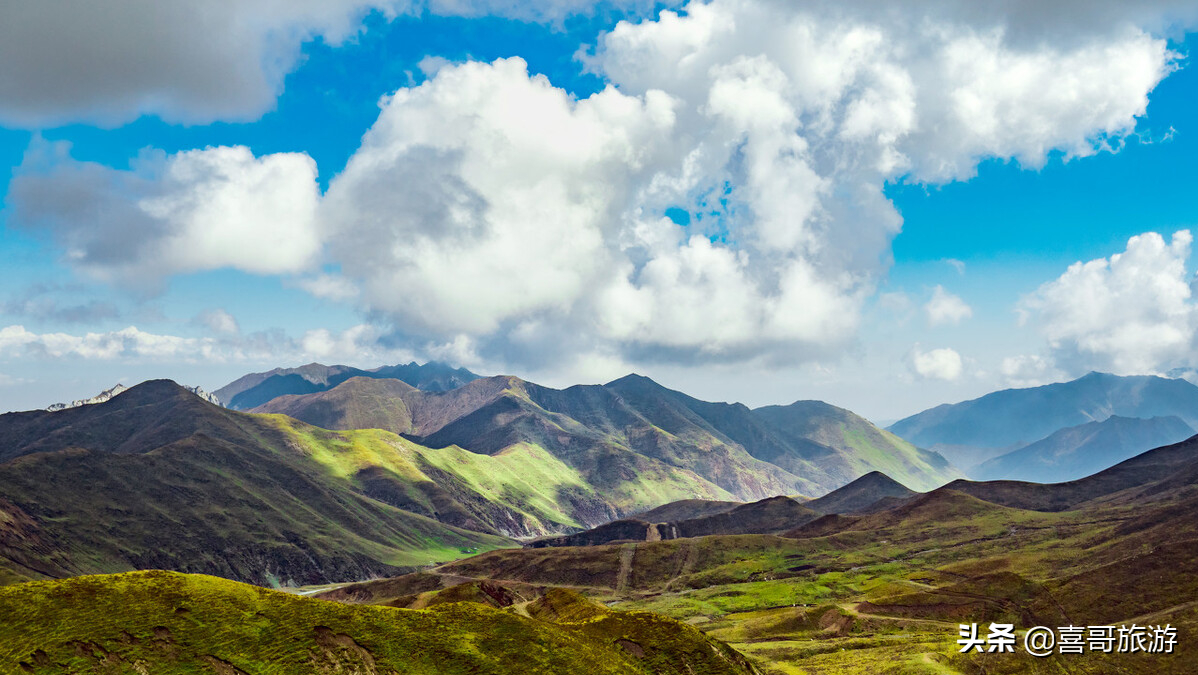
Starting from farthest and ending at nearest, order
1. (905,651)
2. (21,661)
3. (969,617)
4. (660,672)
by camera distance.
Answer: (969,617)
(905,651)
(660,672)
(21,661)

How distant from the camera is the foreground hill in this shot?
62875 mm

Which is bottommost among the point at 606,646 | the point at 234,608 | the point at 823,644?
the point at 823,644

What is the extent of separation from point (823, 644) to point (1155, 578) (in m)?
63.2

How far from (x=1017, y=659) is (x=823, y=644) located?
132 ft

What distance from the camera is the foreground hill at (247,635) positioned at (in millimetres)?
62875

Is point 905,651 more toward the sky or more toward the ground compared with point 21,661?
more toward the ground

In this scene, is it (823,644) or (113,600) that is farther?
(823,644)

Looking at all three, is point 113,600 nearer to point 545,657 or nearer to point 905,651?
point 545,657

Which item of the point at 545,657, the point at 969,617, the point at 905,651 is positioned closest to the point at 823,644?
the point at 905,651

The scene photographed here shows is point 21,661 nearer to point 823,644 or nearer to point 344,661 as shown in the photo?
point 344,661

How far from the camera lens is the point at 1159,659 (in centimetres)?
11812

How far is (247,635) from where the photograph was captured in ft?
226

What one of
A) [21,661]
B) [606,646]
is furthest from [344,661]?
[606,646]

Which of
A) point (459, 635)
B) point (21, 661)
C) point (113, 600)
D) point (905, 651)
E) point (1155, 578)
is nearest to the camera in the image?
point (21, 661)
